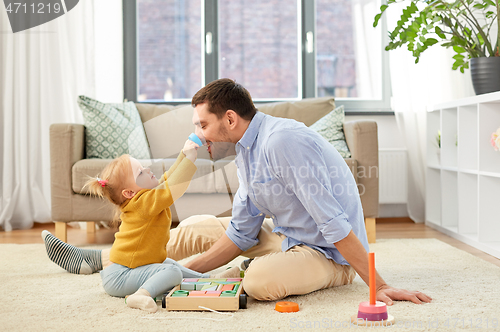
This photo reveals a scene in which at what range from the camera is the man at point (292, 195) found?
48.0 inches

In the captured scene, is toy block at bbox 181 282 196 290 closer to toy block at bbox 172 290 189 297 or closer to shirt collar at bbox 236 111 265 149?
toy block at bbox 172 290 189 297

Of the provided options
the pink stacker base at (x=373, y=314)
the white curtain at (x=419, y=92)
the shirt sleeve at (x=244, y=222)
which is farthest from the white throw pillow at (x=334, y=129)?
the pink stacker base at (x=373, y=314)

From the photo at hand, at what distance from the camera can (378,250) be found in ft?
6.99

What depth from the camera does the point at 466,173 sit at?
7.72 feet

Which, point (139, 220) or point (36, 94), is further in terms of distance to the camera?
point (36, 94)

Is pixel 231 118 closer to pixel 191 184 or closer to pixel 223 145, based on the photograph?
pixel 223 145

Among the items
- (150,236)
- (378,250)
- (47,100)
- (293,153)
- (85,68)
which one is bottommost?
(378,250)

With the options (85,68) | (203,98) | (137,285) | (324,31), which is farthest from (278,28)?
(137,285)

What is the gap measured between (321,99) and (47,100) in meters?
1.79

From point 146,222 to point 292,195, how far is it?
1.48ft

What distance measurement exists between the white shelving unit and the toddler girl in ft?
4.60

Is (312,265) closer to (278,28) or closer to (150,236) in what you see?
(150,236)

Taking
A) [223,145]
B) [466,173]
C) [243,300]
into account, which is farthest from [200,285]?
[466,173]

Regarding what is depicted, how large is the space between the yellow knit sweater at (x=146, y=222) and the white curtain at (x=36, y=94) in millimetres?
1861
